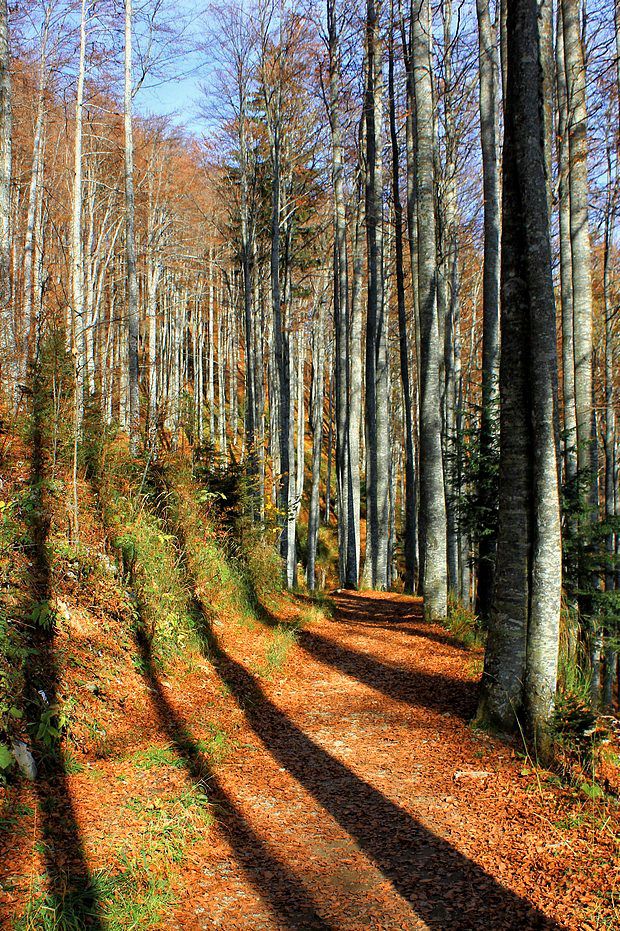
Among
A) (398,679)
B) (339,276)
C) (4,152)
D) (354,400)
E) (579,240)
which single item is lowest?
(398,679)

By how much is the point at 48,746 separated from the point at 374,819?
6.70 ft

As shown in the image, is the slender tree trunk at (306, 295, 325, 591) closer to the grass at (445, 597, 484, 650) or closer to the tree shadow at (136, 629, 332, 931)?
the grass at (445, 597, 484, 650)

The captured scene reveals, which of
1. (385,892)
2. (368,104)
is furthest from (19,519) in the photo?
(368,104)

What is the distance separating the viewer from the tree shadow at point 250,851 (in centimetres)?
272

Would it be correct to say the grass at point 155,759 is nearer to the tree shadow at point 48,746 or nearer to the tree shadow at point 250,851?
the tree shadow at point 250,851

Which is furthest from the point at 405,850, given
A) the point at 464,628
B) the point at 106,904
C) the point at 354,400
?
the point at 354,400

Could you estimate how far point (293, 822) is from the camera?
138 inches

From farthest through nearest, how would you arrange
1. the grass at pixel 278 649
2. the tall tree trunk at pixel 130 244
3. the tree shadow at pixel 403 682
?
the tall tree trunk at pixel 130 244, the grass at pixel 278 649, the tree shadow at pixel 403 682

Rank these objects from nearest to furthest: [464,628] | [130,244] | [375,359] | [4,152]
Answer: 1. [464,628]
2. [4,152]
3. [130,244]
4. [375,359]

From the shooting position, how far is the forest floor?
2648mm

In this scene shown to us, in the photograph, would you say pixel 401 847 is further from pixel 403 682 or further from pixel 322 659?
pixel 322 659

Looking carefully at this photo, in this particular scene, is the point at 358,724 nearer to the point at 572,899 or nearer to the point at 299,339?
the point at 572,899

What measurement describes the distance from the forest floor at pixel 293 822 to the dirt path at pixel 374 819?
11 millimetres

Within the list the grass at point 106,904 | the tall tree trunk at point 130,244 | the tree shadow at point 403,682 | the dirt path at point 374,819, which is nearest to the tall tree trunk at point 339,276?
the tall tree trunk at point 130,244
